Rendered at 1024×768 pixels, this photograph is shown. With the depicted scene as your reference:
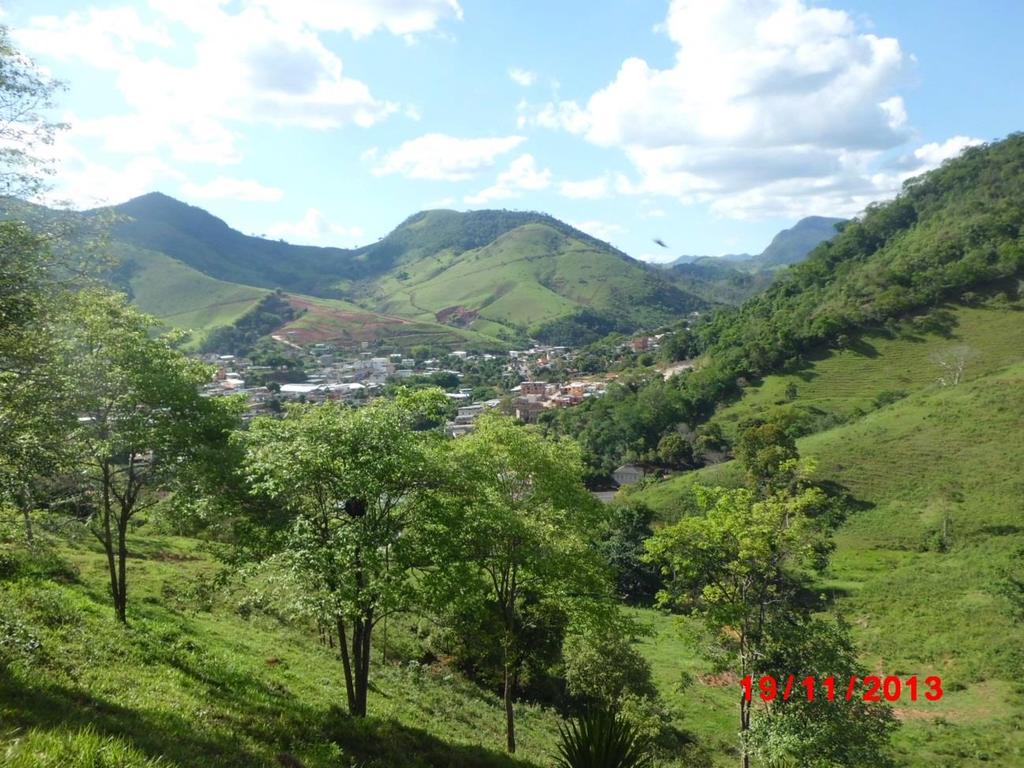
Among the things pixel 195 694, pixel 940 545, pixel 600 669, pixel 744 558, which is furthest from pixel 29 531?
pixel 940 545

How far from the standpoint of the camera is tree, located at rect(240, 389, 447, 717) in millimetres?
9148

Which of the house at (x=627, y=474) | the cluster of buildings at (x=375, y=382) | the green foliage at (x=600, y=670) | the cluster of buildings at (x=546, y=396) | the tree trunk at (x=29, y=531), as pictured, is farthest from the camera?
the cluster of buildings at (x=375, y=382)

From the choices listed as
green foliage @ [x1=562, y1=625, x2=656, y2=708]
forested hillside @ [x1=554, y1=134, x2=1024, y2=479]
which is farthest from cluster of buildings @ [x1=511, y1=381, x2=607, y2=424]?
green foliage @ [x1=562, y1=625, x2=656, y2=708]

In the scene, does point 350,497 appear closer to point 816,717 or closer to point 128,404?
point 128,404

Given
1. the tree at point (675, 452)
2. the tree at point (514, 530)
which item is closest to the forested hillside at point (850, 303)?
the tree at point (675, 452)

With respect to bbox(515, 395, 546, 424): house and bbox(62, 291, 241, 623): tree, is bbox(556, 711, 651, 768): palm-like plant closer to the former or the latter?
bbox(62, 291, 241, 623): tree

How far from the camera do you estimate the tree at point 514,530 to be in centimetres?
1099

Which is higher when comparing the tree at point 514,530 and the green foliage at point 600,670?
the tree at point 514,530

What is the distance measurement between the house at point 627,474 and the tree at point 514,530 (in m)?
53.3

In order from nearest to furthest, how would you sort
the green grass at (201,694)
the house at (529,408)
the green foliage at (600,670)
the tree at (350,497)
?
the green grass at (201,694), the tree at (350,497), the green foliage at (600,670), the house at (529,408)

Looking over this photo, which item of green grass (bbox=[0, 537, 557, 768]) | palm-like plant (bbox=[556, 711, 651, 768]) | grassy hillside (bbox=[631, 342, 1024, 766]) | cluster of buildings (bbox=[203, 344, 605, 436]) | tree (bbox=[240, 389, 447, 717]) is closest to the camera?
green grass (bbox=[0, 537, 557, 768])

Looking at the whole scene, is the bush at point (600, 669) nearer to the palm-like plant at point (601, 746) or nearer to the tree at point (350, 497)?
the tree at point (350, 497)

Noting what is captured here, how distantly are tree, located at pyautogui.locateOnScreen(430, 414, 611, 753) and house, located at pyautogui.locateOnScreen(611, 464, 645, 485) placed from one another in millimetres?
53286

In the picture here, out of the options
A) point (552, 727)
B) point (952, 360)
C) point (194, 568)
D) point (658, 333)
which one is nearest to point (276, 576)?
point (552, 727)
